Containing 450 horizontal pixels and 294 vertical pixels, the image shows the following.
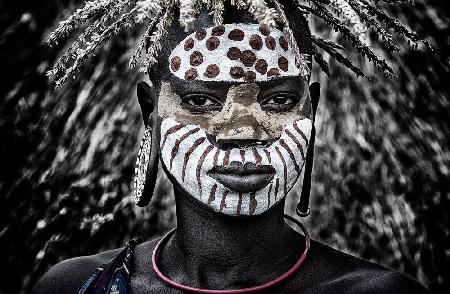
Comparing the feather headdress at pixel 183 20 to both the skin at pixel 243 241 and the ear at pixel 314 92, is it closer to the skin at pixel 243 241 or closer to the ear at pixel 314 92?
the ear at pixel 314 92

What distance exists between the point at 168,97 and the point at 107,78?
0.92 meters

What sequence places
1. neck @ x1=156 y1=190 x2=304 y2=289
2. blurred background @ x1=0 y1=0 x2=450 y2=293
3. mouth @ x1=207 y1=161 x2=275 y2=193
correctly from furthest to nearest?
blurred background @ x1=0 y1=0 x2=450 y2=293
neck @ x1=156 y1=190 x2=304 y2=289
mouth @ x1=207 y1=161 x2=275 y2=193

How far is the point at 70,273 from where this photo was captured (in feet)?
12.6

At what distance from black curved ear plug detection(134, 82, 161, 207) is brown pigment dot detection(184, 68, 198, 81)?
0.80 ft

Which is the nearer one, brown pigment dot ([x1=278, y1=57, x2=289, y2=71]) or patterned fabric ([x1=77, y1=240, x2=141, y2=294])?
brown pigment dot ([x1=278, y1=57, x2=289, y2=71])

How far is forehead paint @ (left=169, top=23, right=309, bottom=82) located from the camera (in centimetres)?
327

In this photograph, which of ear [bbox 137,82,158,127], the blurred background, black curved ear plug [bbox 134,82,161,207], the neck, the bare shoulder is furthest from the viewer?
the blurred background

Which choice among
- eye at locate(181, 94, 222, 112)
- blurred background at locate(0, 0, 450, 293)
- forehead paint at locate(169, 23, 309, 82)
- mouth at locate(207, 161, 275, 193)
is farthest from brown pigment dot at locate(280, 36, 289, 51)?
blurred background at locate(0, 0, 450, 293)

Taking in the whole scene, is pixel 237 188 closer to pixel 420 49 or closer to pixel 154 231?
Result: pixel 420 49

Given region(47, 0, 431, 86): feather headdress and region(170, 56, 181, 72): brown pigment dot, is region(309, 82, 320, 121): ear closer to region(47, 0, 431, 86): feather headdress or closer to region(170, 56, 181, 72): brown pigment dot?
region(47, 0, 431, 86): feather headdress

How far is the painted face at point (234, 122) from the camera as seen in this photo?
321 cm

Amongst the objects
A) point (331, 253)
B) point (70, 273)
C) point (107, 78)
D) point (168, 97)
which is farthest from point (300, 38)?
point (70, 273)

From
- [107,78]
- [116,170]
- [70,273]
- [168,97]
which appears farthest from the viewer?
[116,170]

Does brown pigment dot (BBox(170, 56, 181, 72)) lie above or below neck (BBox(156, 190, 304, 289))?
above
